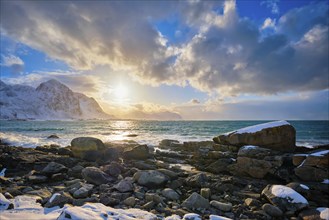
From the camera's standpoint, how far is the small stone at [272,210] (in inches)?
300

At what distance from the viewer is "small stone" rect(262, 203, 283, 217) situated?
7625mm

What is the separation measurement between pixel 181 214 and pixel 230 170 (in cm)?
733

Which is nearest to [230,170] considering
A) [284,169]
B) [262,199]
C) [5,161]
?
[284,169]

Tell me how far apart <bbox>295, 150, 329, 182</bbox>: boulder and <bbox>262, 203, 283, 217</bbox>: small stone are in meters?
5.09

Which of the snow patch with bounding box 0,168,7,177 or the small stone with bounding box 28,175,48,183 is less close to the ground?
the small stone with bounding box 28,175,48,183

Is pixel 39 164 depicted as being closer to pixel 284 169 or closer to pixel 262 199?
pixel 262 199

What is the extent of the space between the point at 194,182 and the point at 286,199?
4192mm

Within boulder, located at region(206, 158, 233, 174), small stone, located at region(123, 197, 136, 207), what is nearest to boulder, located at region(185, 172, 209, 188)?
boulder, located at region(206, 158, 233, 174)

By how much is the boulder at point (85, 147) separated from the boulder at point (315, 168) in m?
14.3

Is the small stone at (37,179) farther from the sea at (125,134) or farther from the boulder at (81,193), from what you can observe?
the sea at (125,134)

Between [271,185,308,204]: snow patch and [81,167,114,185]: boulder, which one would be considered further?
[81,167,114,185]: boulder

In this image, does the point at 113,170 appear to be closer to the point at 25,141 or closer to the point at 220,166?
the point at 220,166

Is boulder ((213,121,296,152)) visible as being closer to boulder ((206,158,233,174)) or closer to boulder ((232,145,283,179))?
boulder ((232,145,283,179))

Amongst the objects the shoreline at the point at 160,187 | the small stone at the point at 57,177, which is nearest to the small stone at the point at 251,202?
the shoreline at the point at 160,187
